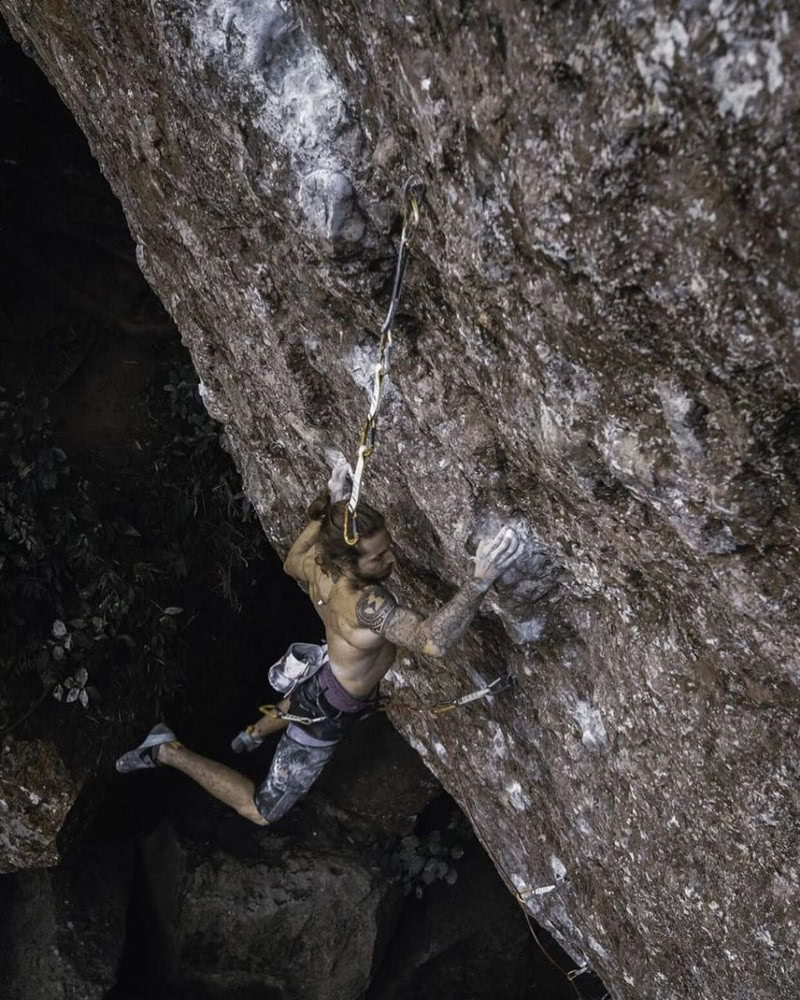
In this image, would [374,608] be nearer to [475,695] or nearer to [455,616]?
[455,616]

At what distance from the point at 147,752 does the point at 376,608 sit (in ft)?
10.6

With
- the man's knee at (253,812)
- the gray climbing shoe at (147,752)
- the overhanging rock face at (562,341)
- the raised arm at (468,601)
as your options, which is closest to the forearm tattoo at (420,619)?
the raised arm at (468,601)

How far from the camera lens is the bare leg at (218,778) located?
6.20 m

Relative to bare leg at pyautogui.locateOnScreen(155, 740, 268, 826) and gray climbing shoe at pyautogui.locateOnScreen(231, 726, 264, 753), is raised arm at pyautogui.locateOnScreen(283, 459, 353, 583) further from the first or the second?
gray climbing shoe at pyautogui.locateOnScreen(231, 726, 264, 753)

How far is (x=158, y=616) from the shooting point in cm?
716

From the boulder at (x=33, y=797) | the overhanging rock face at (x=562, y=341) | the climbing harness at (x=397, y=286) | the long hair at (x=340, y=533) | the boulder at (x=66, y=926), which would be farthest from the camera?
the boulder at (x=66, y=926)

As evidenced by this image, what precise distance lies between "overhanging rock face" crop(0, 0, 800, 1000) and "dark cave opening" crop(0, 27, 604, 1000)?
2.37 m

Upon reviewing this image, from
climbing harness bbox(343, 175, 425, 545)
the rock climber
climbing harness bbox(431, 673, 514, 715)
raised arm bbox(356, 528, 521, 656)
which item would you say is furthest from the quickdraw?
climbing harness bbox(343, 175, 425, 545)

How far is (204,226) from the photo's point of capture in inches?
175

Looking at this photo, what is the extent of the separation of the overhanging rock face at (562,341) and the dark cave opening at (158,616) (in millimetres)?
2374

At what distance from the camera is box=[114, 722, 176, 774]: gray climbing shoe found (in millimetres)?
6629

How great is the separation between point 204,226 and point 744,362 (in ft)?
9.18

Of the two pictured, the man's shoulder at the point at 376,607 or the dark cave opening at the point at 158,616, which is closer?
the man's shoulder at the point at 376,607

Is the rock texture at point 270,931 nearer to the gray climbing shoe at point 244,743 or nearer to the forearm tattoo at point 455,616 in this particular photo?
the gray climbing shoe at point 244,743
